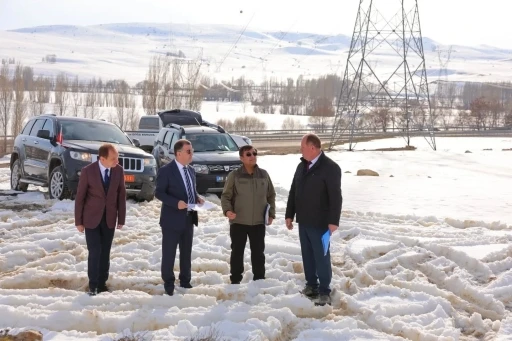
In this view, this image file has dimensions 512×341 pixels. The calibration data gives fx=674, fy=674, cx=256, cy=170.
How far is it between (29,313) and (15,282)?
4.94 ft

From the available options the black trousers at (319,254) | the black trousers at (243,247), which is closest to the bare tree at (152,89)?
the black trousers at (243,247)

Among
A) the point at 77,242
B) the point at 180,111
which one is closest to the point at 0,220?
the point at 77,242

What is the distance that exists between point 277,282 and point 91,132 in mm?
7816

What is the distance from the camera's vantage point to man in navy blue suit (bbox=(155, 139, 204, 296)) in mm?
7441

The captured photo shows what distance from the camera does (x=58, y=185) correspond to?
44.3ft

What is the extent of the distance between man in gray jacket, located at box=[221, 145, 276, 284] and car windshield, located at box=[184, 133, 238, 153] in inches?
345

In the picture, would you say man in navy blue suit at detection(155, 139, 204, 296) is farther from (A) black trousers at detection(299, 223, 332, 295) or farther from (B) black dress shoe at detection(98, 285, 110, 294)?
(A) black trousers at detection(299, 223, 332, 295)

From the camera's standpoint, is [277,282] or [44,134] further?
[44,134]

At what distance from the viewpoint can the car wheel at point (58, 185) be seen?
43.7ft

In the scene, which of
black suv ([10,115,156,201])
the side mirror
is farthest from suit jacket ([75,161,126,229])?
the side mirror

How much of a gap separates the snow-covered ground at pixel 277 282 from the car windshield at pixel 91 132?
5.38ft

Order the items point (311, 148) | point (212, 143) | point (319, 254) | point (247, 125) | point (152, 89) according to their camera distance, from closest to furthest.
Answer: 1. point (311, 148)
2. point (319, 254)
3. point (212, 143)
4. point (152, 89)
5. point (247, 125)

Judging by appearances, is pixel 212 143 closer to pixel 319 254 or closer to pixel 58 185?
pixel 58 185

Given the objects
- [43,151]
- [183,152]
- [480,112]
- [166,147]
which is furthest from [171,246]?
[480,112]
